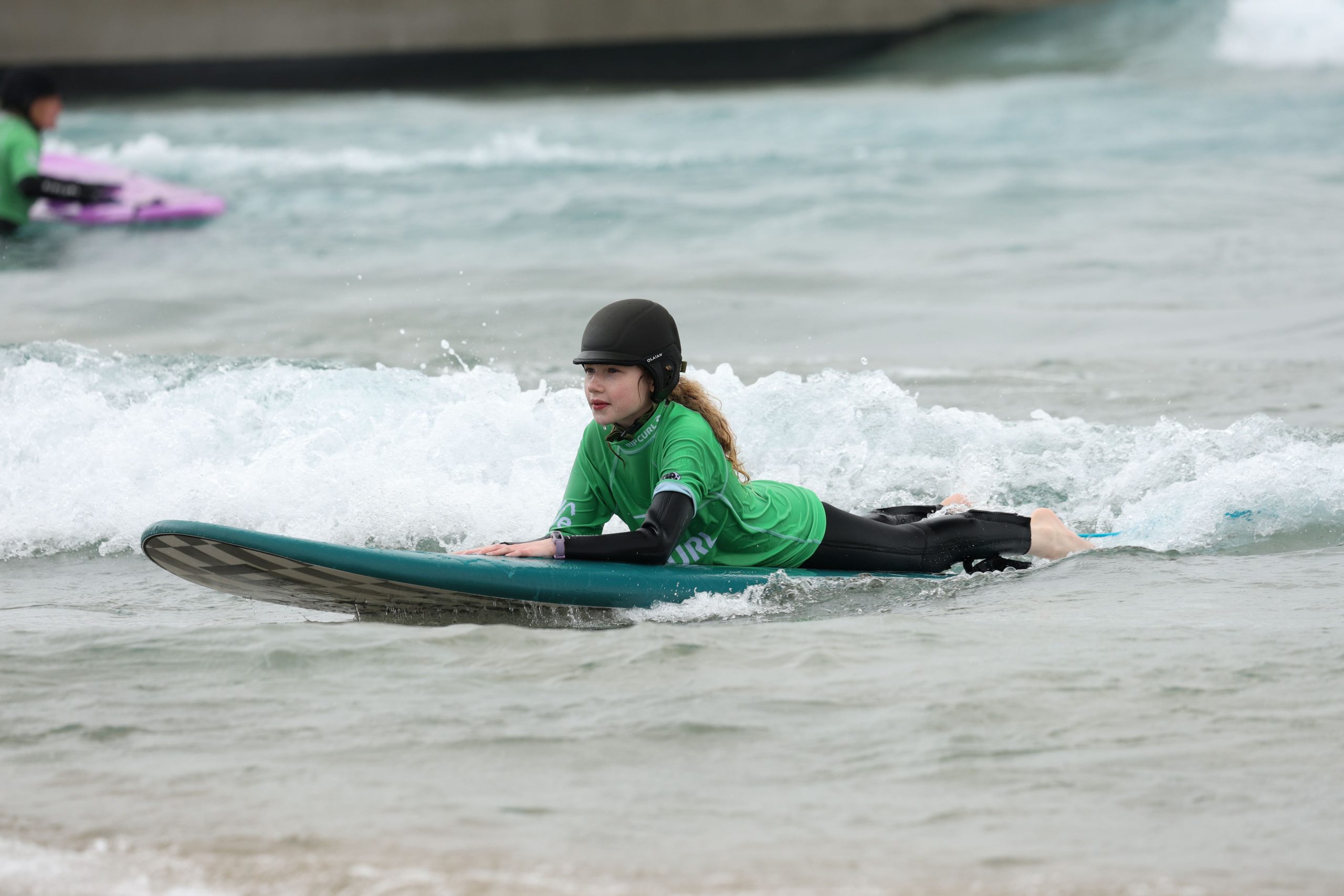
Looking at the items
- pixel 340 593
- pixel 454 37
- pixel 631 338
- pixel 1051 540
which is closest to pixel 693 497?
pixel 631 338

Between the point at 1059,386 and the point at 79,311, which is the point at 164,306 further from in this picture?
the point at 1059,386

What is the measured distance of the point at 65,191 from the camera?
12125 mm

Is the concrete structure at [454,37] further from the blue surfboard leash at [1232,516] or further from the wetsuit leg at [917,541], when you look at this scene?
the wetsuit leg at [917,541]

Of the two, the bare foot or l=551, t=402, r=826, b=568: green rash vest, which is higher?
l=551, t=402, r=826, b=568: green rash vest

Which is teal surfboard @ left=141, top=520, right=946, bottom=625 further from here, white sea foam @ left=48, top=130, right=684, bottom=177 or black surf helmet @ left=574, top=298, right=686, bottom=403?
white sea foam @ left=48, top=130, right=684, bottom=177

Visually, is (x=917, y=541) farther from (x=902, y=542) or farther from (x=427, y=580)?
(x=427, y=580)

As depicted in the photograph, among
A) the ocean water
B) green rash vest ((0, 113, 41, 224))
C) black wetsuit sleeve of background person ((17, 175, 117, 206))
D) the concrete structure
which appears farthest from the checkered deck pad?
the concrete structure

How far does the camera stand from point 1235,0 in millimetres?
25406

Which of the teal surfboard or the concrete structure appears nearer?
the teal surfboard

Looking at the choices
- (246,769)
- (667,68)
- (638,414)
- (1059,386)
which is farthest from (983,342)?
(667,68)

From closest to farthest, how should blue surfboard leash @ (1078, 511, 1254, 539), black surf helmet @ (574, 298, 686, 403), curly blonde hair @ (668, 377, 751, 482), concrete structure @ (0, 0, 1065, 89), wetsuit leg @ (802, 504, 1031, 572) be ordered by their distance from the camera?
1. black surf helmet @ (574, 298, 686, 403)
2. curly blonde hair @ (668, 377, 751, 482)
3. wetsuit leg @ (802, 504, 1031, 572)
4. blue surfboard leash @ (1078, 511, 1254, 539)
5. concrete structure @ (0, 0, 1065, 89)

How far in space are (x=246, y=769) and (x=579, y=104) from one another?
865 inches

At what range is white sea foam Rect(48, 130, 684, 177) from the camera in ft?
56.5

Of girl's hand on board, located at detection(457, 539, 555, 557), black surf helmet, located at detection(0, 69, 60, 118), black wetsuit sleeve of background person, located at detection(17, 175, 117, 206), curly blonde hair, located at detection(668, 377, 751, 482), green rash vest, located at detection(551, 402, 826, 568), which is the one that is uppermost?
black surf helmet, located at detection(0, 69, 60, 118)
